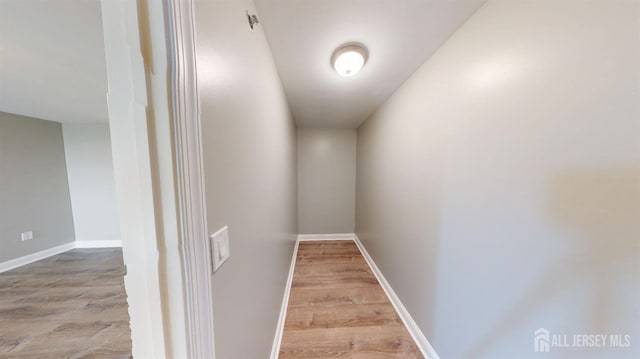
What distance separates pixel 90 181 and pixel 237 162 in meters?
4.61

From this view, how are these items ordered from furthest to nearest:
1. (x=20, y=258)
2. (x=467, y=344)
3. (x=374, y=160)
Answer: (x=20, y=258) → (x=374, y=160) → (x=467, y=344)

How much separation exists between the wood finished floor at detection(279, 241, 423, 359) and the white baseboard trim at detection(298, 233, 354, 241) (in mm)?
960

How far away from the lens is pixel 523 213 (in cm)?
82

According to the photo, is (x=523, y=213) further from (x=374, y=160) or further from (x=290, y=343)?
(x=374, y=160)

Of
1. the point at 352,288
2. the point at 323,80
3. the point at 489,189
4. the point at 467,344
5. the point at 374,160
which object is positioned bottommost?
the point at 352,288

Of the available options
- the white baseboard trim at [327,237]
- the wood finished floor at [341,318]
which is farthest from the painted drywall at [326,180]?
the wood finished floor at [341,318]

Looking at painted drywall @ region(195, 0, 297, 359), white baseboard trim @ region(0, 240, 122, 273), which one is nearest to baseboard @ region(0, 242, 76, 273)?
white baseboard trim @ region(0, 240, 122, 273)

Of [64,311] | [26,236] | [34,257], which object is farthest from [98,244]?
[64,311]

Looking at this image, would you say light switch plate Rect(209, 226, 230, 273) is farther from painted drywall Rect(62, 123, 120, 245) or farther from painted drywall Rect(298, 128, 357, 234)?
painted drywall Rect(62, 123, 120, 245)

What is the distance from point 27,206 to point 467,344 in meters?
5.56

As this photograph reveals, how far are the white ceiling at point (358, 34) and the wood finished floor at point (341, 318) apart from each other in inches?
81.9

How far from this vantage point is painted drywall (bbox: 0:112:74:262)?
278cm

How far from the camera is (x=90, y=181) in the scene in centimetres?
351

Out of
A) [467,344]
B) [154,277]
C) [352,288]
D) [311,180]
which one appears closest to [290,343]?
[352,288]
